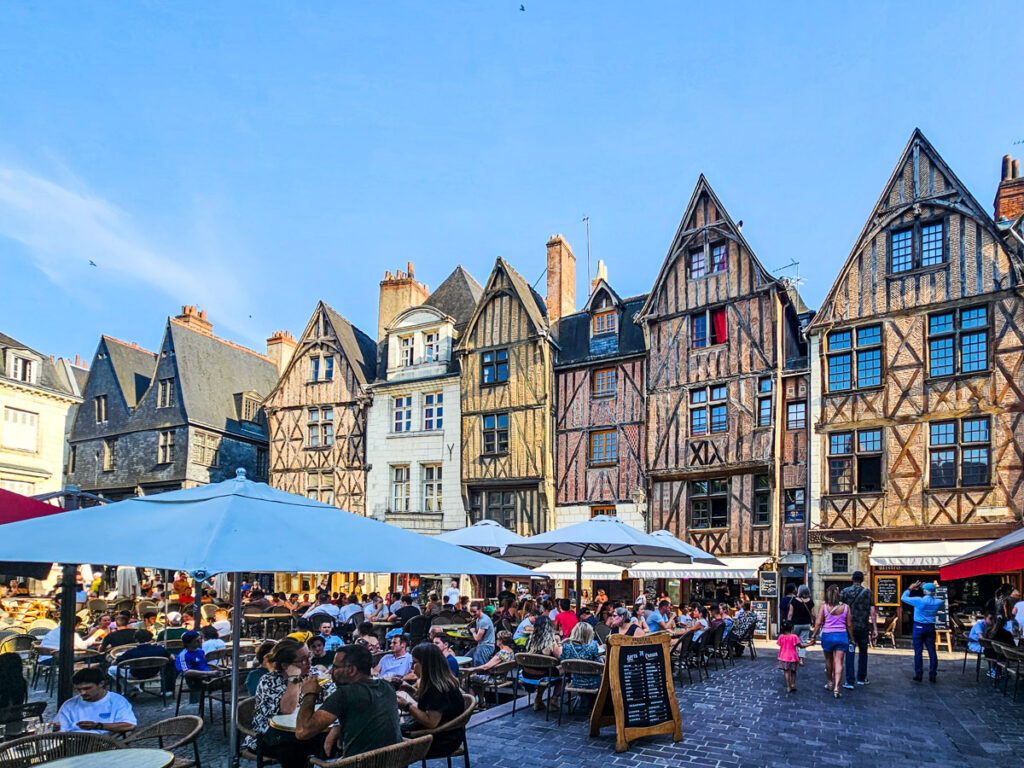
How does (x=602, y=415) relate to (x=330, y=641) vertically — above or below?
above

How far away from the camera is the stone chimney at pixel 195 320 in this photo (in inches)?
1262

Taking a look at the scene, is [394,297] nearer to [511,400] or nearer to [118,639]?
[511,400]

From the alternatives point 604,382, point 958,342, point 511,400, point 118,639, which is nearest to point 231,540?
point 118,639

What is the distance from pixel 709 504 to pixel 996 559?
470 inches

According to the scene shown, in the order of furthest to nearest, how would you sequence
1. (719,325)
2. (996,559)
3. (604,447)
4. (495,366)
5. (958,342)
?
(495,366) < (604,447) < (719,325) < (958,342) < (996,559)

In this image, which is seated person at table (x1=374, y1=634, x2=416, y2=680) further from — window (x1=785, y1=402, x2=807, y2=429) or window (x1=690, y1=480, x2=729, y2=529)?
window (x1=785, y1=402, x2=807, y2=429)

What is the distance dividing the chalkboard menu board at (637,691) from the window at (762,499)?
12743mm

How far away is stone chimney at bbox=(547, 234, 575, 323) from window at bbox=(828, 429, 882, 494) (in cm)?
1005

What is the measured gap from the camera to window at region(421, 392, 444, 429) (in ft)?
82.9

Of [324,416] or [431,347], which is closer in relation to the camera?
[431,347]

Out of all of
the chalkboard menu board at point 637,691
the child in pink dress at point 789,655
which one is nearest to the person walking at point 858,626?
the child in pink dress at point 789,655

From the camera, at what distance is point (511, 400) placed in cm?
2350

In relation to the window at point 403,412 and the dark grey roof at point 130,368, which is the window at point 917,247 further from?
the dark grey roof at point 130,368

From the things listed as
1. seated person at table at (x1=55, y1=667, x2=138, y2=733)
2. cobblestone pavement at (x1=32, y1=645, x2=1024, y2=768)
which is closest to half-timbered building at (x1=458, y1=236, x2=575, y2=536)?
cobblestone pavement at (x1=32, y1=645, x2=1024, y2=768)
